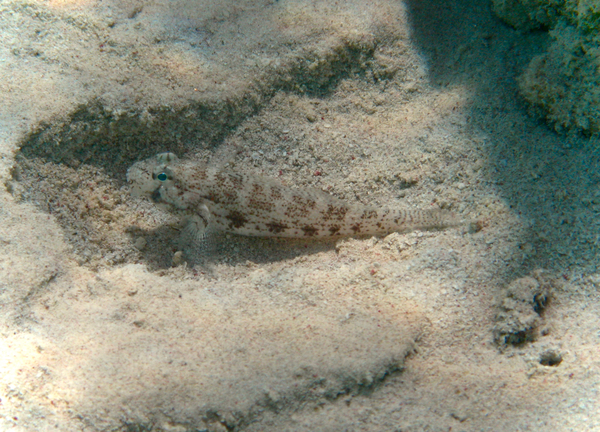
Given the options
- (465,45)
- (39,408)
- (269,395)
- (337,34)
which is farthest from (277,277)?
(465,45)

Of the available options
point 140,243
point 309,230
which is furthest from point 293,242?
point 140,243

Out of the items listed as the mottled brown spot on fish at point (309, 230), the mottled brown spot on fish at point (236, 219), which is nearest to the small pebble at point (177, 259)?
the mottled brown spot on fish at point (236, 219)

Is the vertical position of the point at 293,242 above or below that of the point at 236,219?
below

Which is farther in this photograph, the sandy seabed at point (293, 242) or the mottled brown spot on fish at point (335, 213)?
the mottled brown spot on fish at point (335, 213)

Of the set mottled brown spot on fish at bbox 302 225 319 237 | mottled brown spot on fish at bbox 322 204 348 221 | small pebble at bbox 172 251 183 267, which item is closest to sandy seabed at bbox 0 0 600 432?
small pebble at bbox 172 251 183 267

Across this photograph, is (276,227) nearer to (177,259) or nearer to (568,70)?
(177,259)

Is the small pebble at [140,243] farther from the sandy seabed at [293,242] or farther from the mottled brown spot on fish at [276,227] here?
the mottled brown spot on fish at [276,227]

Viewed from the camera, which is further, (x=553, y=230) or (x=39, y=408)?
(x=553, y=230)

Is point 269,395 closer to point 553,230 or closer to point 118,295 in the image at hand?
point 118,295
